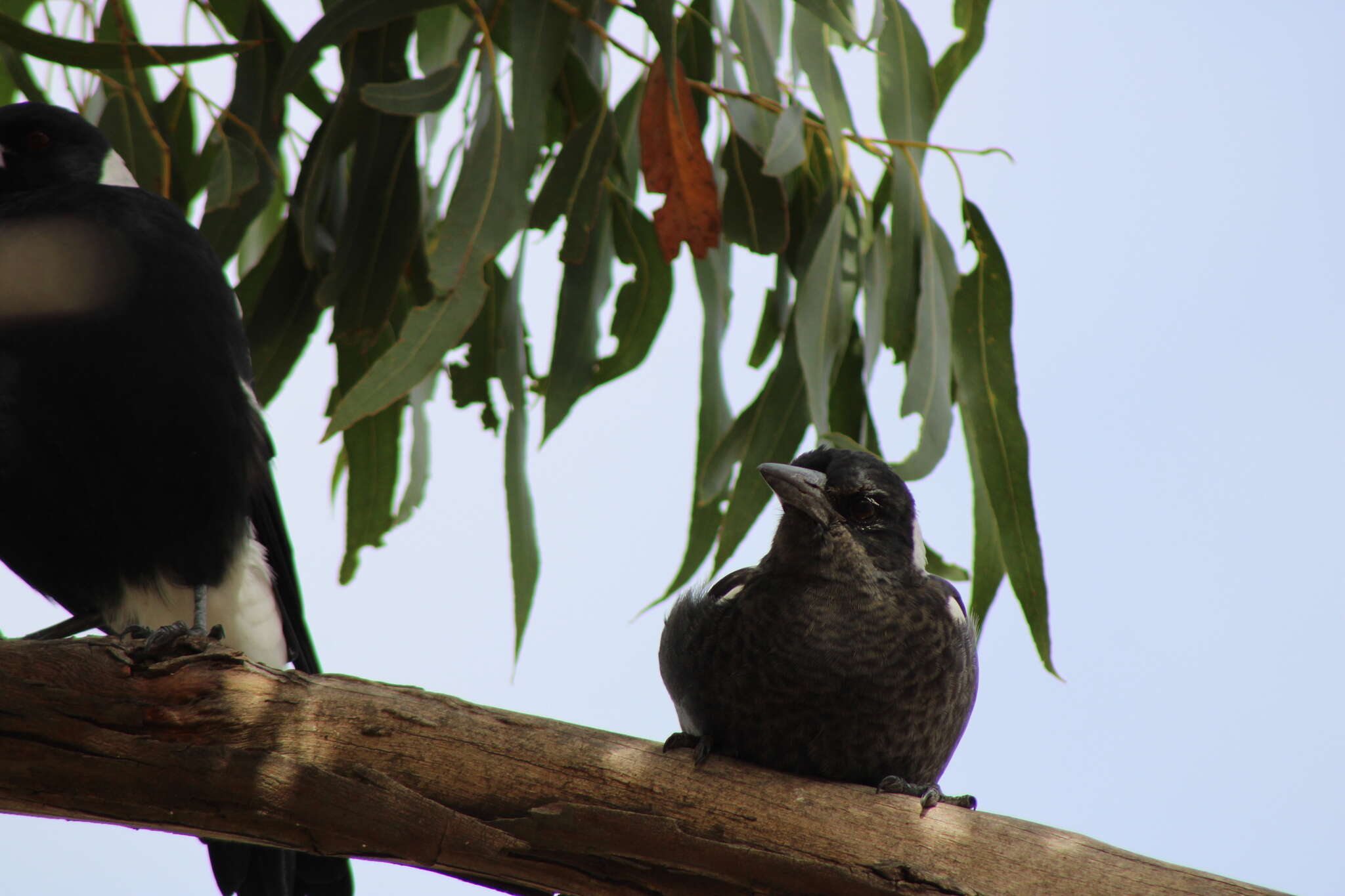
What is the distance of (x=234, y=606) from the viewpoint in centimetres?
161

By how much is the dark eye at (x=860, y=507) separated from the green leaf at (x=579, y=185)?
523mm

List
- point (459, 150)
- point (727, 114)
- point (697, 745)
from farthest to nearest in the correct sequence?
point (459, 150)
point (727, 114)
point (697, 745)

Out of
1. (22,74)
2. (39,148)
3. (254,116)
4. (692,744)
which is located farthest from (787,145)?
(22,74)

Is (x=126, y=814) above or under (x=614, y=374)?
under

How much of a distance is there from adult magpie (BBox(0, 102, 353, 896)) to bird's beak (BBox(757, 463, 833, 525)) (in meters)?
0.66

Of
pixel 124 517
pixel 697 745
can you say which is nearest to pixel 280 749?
pixel 697 745

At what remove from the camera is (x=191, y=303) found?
150 cm

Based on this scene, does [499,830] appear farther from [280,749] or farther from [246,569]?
[246,569]

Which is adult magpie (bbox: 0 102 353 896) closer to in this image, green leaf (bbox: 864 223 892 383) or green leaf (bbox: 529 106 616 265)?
green leaf (bbox: 529 106 616 265)

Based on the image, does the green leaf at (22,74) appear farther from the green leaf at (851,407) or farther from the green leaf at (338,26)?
the green leaf at (851,407)

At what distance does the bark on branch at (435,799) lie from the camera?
1090mm

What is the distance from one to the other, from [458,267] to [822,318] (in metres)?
0.52

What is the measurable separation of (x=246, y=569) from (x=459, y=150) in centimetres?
76

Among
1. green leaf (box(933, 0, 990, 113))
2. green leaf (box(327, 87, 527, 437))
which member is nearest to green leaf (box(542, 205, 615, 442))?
green leaf (box(327, 87, 527, 437))
